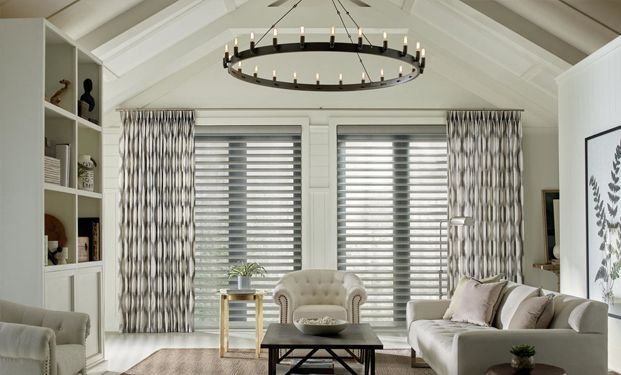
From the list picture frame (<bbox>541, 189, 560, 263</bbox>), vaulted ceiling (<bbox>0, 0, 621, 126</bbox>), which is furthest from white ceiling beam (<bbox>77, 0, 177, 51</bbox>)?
picture frame (<bbox>541, 189, 560, 263</bbox>)

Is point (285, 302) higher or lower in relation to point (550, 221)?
lower

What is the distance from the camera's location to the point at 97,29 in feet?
20.9

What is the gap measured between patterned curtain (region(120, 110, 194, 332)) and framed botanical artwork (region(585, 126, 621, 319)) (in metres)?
4.44

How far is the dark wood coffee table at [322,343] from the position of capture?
5.14 meters

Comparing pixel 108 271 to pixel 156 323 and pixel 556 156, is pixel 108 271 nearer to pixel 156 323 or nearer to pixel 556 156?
pixel 156 323

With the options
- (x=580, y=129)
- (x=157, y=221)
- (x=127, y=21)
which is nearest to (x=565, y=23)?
(x=580, y=129)

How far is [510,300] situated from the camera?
554 cm

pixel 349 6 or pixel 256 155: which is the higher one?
pixel 349 6

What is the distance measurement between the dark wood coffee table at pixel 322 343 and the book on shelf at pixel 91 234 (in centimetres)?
168

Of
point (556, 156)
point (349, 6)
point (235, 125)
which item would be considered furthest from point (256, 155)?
point (556, 156)

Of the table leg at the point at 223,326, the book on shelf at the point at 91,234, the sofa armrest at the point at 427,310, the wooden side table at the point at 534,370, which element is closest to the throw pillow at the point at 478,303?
the sofa armrest at the point at 427,310

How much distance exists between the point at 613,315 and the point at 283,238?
13.1 feet

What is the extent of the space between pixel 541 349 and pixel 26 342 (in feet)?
10.3

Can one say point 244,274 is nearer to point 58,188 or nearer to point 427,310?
→ point 427,310
